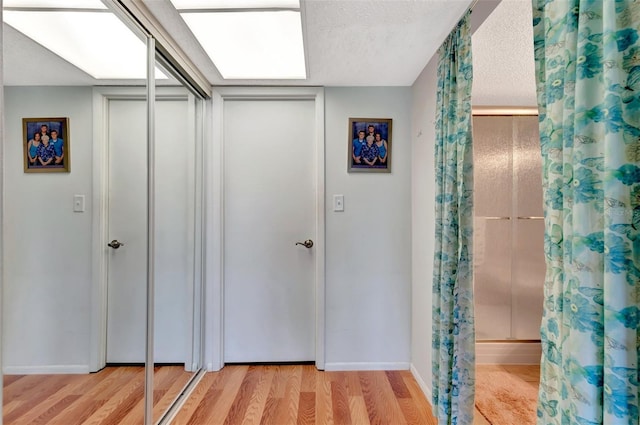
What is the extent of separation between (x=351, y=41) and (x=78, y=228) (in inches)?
65.1

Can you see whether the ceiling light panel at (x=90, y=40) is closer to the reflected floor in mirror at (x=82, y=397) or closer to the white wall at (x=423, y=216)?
the reflected floor in mirror at (x=82, y=397)

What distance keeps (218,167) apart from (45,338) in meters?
1.62

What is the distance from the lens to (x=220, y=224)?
2.47 m

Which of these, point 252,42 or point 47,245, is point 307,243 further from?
point 47,245

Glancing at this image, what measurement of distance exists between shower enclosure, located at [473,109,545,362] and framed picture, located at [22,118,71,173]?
2.76 metres

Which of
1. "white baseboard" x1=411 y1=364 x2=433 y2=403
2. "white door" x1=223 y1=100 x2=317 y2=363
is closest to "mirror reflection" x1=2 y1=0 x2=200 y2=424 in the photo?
"white door" x1=223 y1=100 x2=317 y2=363

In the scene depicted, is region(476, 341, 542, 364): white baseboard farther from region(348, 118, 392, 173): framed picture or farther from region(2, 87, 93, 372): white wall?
region(2, 87, 93, 372): white wall

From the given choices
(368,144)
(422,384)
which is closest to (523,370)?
(422,384)

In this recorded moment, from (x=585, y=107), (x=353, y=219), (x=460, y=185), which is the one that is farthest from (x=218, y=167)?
(x=585, y=107)

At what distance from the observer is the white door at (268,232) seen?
8.26 ft

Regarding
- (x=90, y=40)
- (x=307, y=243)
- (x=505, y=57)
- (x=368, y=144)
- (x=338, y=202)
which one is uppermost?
(x=505, y=57)

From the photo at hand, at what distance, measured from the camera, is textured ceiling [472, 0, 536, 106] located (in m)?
1.55

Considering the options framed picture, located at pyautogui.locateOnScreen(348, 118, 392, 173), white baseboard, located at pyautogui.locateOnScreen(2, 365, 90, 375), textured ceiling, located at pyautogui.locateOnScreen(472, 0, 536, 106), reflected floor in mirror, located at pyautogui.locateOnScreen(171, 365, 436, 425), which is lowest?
reflected floor in mirror, located at pyautogui.locateOnScreen(171, 365, 436, 425)

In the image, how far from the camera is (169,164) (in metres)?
1.97
